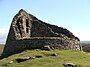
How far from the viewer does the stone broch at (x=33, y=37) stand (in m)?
39.4

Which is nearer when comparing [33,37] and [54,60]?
[54,60]

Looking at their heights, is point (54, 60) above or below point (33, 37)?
below

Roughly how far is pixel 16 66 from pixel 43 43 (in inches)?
356

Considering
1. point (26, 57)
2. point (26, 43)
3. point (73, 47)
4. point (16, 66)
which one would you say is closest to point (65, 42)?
point (73, 47)

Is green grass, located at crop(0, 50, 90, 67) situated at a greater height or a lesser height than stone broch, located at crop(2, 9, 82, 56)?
lesser

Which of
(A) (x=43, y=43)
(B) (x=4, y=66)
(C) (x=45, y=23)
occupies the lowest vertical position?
(B) (x=4, y=66)

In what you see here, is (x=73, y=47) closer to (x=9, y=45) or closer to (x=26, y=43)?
(x=26, y=43)

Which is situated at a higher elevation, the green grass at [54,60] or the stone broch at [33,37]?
the stone broch at [33,37]

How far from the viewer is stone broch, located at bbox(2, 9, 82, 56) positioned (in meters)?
39.4

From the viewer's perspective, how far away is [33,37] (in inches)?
1666

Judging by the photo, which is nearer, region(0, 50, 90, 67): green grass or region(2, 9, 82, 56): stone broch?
region(0, 50, 90, 67): green grass

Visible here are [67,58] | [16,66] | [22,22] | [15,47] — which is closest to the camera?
[16,66]

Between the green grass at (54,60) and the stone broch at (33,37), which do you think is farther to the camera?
the stone broch at (33,37)

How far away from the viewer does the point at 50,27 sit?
50.2 meters
